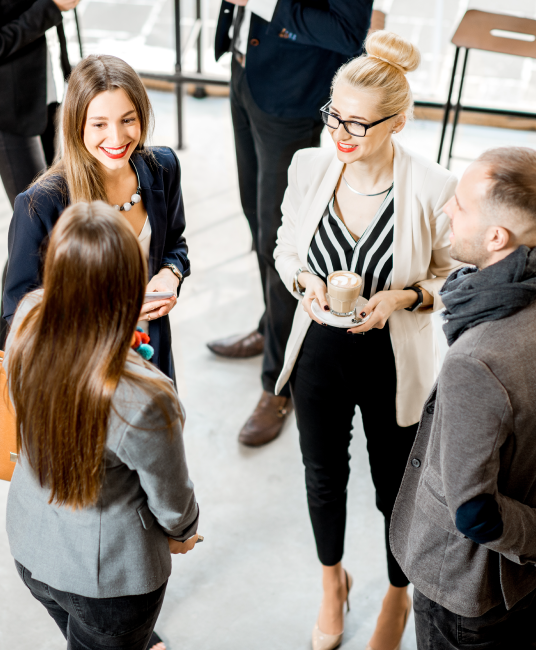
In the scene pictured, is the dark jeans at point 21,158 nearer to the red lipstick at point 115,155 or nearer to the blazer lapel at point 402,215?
the red lipstick at point 115,155

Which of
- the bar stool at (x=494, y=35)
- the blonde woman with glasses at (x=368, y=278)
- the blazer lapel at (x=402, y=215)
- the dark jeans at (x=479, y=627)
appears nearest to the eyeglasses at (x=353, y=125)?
the blonde woman with glasses at (x=368, y=278)

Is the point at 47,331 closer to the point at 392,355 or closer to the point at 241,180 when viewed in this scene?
the point at 392,355

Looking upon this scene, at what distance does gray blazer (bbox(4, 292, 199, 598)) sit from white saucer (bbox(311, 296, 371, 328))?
1.93 ft

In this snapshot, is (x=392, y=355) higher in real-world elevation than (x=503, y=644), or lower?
higher

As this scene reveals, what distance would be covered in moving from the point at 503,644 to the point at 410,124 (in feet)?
13.8

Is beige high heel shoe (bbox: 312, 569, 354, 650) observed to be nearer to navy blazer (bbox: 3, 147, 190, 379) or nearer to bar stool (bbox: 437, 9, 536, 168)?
navy blazer (bbox: 3, 147, 190, 379)

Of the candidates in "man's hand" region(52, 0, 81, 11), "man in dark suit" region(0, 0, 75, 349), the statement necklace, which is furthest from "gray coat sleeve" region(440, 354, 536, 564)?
"man's hand" region(52, 0, 81, 11)

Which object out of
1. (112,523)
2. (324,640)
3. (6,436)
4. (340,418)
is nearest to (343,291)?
(340,418)

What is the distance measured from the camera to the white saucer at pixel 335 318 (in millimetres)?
1738

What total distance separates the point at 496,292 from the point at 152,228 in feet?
3.56

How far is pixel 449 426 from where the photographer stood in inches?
50.0

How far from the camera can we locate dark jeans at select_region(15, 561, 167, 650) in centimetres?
139

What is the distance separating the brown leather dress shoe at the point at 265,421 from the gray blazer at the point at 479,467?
1326 millimetres

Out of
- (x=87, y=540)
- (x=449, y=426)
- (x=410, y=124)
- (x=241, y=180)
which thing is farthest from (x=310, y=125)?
(x=410, y=124)
